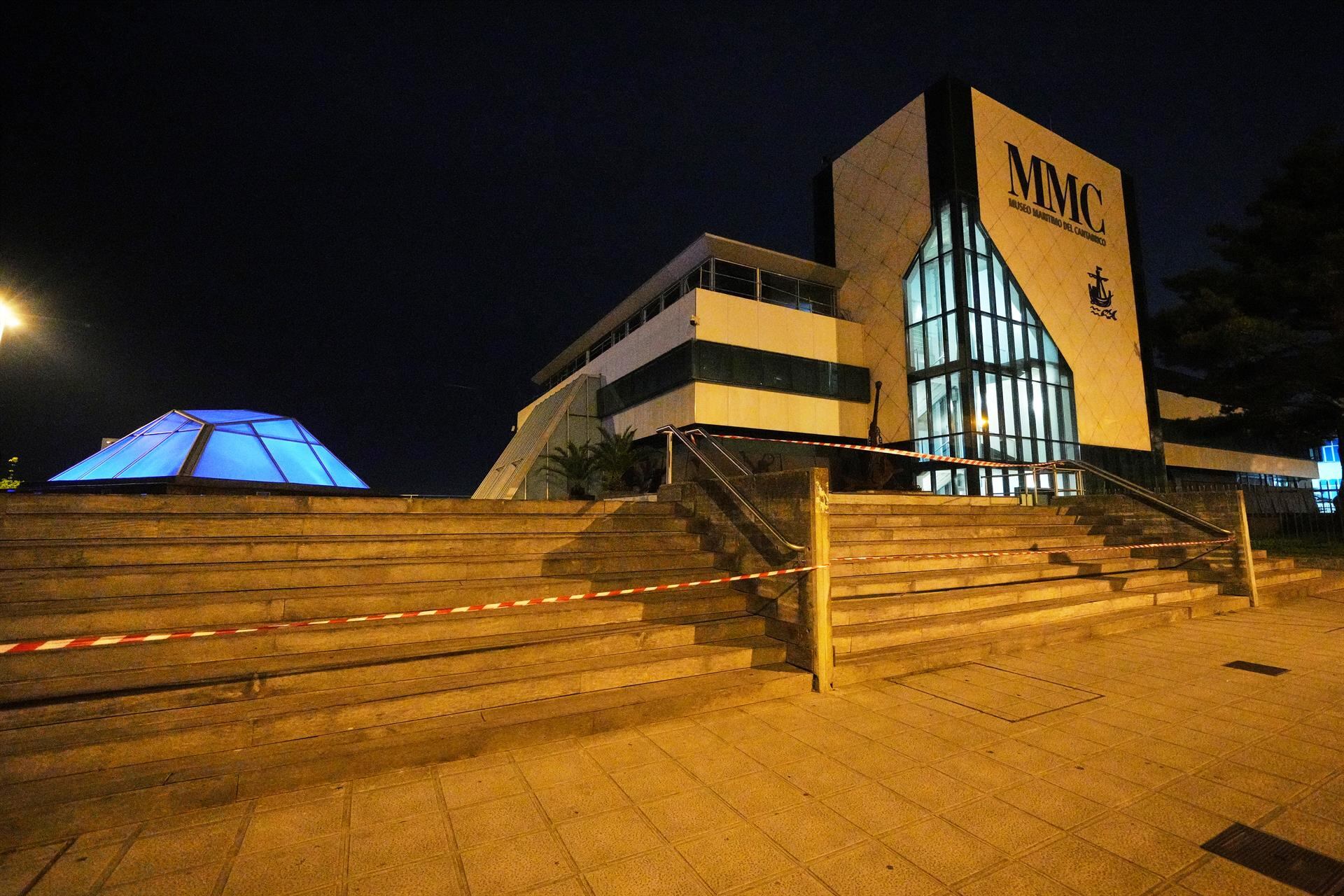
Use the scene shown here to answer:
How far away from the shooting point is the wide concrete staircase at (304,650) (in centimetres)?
328

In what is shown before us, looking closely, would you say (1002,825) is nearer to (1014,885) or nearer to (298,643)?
(1014,885)

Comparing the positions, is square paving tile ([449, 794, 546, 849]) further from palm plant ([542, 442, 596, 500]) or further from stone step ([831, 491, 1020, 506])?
palm plant ([542, 442, 596, 500])

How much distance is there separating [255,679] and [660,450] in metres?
17.0

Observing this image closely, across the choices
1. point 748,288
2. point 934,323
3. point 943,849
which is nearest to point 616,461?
point 748,288

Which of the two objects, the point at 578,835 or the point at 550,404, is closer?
the point at 578,835

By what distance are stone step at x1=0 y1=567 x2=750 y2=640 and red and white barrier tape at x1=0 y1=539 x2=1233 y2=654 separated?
0.22 feet

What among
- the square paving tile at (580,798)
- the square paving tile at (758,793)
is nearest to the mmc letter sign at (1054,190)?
the square paving tile at (758,793)

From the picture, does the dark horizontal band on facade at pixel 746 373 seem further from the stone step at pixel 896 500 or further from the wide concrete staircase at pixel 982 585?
the wide concrete staircase at pixel 982 585

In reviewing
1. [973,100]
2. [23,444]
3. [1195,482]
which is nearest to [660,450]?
[973,100]

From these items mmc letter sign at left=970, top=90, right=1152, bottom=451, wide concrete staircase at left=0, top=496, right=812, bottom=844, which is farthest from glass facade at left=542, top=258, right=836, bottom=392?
wide concrete staircase at left=0, top=496, right=812, bottom=844

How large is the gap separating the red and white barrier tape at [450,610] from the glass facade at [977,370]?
839 cm

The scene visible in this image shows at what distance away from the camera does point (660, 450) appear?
2061 centimetres

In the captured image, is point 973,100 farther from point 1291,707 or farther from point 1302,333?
point 1291,707

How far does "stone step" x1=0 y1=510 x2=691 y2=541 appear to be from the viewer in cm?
492
